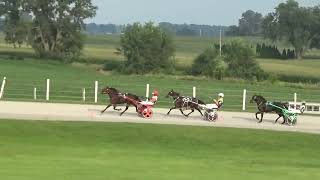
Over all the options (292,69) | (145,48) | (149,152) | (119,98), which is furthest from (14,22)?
(149,152)

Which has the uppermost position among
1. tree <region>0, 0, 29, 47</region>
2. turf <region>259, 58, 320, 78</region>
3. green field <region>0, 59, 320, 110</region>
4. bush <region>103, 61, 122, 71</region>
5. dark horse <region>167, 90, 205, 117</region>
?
tree <region>0, 0, 29, 47</region>

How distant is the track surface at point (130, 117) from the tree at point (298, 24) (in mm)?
113243

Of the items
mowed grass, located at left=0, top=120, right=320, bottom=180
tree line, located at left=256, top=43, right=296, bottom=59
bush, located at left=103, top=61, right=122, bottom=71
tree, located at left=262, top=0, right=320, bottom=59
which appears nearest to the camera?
mowed grass, located at left=0, top=120, right=320, bottom=180

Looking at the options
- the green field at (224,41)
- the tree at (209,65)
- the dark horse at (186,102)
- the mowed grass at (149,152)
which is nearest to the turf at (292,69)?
the green field at (224,41)

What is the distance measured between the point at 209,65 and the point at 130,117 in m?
50.4

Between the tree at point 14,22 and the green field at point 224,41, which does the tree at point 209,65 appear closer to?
the green field at point 224,41

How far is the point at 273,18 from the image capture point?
156625mm

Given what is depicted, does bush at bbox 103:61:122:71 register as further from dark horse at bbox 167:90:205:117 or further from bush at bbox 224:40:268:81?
dark horse at bbox 167:90:205:117

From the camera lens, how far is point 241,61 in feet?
255

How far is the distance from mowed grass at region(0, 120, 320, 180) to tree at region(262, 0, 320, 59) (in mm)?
119770

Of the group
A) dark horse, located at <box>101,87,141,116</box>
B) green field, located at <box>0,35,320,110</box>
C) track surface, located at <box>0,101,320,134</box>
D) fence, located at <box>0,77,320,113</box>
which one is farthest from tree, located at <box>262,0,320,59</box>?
dark horse, located at <box>101,87,141,116</box>

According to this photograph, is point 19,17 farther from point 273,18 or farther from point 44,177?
point 44,177

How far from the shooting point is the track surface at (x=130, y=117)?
25422 millimetres

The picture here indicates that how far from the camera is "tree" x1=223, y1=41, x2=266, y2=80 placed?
76.6 meters
